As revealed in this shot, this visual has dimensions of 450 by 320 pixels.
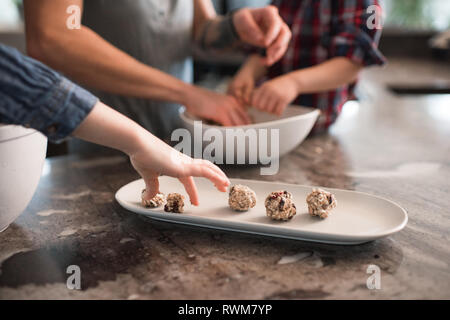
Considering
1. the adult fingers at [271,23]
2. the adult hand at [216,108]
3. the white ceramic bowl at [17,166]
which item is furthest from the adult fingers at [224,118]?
the white ceramic bowl at [17,166]

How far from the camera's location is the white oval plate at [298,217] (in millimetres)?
696

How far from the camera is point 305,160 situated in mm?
1164

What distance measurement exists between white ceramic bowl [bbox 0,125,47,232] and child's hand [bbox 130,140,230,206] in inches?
6.6

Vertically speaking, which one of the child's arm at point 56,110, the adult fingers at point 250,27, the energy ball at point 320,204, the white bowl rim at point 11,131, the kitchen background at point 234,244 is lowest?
the kitchen background at point 234,244

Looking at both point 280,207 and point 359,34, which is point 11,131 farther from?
point 359,34

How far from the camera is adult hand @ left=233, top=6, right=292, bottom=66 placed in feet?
3.94

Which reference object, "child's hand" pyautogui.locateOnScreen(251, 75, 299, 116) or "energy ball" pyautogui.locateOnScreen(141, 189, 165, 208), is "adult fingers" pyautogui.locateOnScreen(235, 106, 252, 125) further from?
"energy ball" pyautogui.locateOnScreen(141, 189, 165, 208)

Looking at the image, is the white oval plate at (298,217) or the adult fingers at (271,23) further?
the adult fingers at (271,23)

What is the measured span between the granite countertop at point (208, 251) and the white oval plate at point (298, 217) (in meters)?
0.02

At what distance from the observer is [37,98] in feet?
1.83

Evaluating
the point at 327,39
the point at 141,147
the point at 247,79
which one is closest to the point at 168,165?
the point at 141,147

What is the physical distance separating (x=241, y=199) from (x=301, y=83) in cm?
56

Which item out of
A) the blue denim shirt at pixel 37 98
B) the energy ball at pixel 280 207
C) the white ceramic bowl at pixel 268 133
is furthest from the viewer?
the white ceramic bowl at pixel 268 133

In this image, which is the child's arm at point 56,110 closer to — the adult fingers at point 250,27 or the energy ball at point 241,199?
the energy ball at point 241,199
